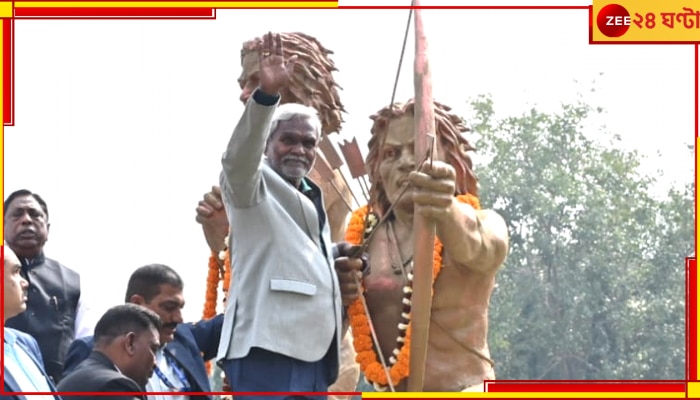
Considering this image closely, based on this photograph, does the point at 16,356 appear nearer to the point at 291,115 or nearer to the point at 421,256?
the point at 291,115

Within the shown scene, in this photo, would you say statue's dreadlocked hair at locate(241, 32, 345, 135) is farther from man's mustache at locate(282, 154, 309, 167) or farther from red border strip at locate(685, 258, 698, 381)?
man's mustache at locate(282, 154, 309, 167)

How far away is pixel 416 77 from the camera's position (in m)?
8.38

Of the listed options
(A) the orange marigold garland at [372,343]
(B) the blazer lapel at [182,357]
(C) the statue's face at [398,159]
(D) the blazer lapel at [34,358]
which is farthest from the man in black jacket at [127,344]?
(C) the statue's face at [398,159]

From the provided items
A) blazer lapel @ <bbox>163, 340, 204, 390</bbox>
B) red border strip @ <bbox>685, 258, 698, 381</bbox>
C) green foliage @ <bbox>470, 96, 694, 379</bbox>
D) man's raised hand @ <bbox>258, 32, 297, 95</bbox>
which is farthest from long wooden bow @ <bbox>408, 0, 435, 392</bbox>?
green foliage @ <bbox>470, 96, 694, 379</bbox>

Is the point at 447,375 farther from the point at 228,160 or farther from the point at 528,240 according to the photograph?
the point at 528,240

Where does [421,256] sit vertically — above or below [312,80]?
below

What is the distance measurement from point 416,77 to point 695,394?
171cm

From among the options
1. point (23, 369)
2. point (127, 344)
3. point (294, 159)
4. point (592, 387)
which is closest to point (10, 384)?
point (23, 369)

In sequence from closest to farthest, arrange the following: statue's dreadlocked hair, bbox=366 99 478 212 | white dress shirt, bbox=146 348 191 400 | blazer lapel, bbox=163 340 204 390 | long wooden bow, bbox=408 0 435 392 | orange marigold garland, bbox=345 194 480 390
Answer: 1. white dress shirt, bbox=146 348 191 400
2. blazer lapel, bbox=163 340 204 390
3. long wooden bow, bbox=408 0 435 392
4. orange marigold garland, bbox=345 194 480 390
5. statue's dreadlocked hair, bbox=366 99 478 212

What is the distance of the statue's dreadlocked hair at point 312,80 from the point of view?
31.8 feet

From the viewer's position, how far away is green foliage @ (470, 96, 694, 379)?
61.9ft

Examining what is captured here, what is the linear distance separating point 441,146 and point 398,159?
0.26 meters

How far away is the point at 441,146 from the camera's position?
8898 millimetres

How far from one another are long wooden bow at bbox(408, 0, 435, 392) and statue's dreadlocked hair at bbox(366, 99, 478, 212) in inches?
16.0
